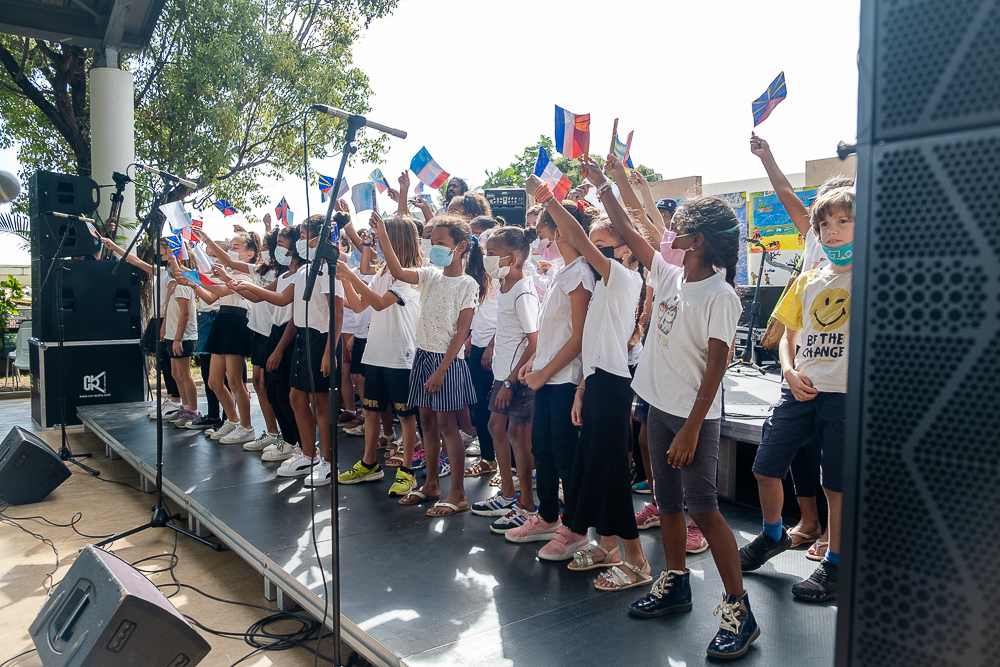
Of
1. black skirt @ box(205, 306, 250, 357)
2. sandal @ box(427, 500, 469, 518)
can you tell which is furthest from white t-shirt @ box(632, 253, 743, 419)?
black skirt @ box(205, 306, 250, 357)

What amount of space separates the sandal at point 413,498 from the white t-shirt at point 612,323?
1.40m

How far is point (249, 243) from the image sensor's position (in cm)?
552

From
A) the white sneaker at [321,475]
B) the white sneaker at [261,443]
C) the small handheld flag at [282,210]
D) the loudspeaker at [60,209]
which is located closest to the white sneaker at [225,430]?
the white sneaker at [261,443]

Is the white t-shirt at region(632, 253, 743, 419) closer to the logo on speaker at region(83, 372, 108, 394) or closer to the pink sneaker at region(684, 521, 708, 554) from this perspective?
the pink sneaker at region(684, 521, 708, 554)

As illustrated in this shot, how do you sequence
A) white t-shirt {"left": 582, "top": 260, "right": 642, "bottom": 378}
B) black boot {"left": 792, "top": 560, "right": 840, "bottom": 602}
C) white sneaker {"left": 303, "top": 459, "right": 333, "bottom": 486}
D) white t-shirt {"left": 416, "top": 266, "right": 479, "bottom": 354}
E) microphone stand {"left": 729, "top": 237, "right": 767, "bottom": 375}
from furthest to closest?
microphone stand {"left": 729, "top": 237, "right": 767, "bottom": 375} → white sneaker {"left": 303, "top": 459, "right": 333, "bottom": 486} → white t-shirt {"left": 416, "top": 266, "right": 479, "bottom": 354} → white t-shirt {"left": 582, "top": 260, "right": 642, "bottom": 378} → black boot {"left": 792, "top": 560, "right": 840, "bottom": 602}

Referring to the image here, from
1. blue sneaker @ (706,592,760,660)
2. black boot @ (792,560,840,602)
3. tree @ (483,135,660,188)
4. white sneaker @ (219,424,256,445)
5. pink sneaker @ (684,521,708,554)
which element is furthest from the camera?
tree @ (483,135,660,188)

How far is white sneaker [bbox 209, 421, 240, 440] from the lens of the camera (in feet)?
16.9

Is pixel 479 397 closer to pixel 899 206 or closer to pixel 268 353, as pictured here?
pixel 268 353

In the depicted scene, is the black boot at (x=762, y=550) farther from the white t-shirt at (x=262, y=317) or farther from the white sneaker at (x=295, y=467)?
the white t-shirt at (x=262, y=317)

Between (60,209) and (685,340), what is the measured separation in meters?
6.52

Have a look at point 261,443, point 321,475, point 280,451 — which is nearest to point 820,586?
point 321,475

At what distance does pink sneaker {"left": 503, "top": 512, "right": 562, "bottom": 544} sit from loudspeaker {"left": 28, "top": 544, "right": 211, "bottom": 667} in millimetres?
1276

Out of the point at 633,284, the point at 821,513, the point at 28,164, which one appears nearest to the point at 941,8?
the point at 633,284

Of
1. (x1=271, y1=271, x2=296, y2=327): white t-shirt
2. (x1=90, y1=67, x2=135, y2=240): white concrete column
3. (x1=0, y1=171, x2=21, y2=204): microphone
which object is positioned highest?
(x1=90, y1=67, x2=135, y2=240): white concrete column
